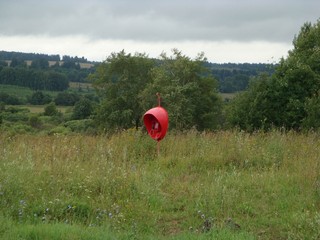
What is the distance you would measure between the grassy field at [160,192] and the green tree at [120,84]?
133 feet

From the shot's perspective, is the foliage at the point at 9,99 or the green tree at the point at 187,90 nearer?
the green tree at the point at 187,90

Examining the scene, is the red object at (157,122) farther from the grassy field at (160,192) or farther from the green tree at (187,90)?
the green tree at (187,90)

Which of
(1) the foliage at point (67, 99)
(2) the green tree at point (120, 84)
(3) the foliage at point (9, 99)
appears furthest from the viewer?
(1) the foliage at point (67, 99)

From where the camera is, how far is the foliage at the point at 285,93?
27250 mm

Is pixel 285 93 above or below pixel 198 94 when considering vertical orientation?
above

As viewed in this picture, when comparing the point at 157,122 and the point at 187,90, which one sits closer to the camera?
the point at 157,122

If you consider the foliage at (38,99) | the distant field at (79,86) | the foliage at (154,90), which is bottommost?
the foliage at (38,99)

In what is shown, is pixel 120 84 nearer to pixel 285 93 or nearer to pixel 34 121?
pixel 34 121

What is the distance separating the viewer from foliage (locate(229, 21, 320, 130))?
27.2 m

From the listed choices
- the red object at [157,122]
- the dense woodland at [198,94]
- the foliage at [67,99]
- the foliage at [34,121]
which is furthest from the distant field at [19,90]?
the red object at [157,122]

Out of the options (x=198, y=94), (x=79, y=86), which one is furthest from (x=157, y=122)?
(x=79, y=86)

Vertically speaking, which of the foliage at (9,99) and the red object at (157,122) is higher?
the red object at (157,122)

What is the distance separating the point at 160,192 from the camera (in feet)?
20.7

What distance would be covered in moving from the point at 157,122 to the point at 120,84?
144 ft
